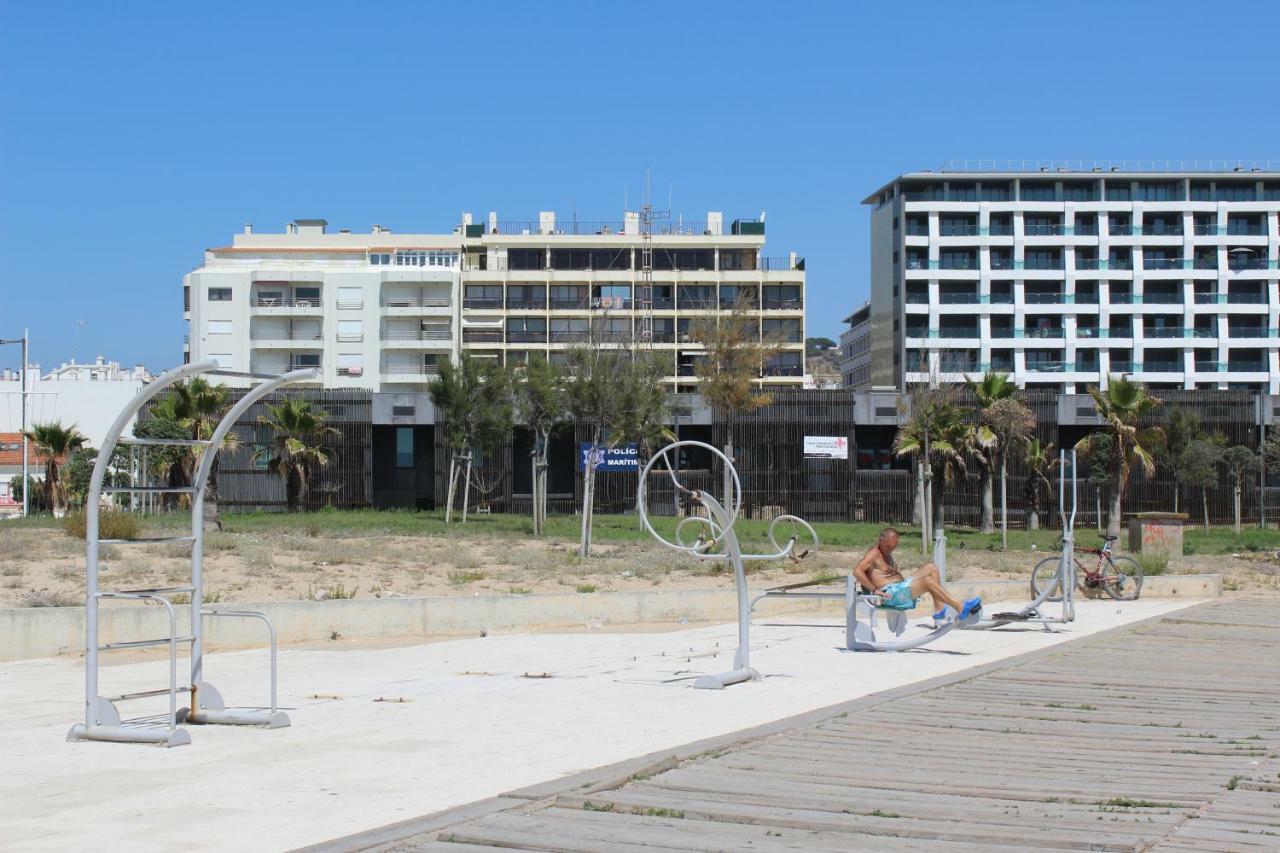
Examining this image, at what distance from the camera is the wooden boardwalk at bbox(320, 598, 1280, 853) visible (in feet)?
21.1

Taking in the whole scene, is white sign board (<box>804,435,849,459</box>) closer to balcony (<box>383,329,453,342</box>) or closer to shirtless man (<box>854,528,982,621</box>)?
shirtless man (<box>854,528,982,621</box>)

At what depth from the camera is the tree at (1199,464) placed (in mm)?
46906

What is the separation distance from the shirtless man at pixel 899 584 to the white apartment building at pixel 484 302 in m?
67.9

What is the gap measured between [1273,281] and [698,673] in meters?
91.1

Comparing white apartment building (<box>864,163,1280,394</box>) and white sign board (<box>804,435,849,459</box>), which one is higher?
white apartment building (<box>864,163,1280,394</box>)

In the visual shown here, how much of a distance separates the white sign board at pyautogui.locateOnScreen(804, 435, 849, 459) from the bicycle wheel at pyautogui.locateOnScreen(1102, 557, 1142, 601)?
2768 cm

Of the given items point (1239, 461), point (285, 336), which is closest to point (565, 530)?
point (1239, 461)

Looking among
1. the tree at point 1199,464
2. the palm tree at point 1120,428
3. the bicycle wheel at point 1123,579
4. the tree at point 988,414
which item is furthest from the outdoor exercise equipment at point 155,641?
the tree at point 1199,464

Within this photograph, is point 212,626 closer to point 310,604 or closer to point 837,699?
point 310,604

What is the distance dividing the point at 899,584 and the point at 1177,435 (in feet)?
126

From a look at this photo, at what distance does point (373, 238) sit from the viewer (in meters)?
95.6

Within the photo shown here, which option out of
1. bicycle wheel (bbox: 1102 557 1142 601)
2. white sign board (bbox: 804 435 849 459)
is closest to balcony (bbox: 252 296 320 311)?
white sign board (bbox: 804 435 849 459)

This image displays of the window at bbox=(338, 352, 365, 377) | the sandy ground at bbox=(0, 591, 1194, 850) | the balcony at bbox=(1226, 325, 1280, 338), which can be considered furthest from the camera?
the balcony at bbox=(1226, 325, 1280, 338)

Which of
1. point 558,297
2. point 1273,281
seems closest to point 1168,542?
point 558,297
